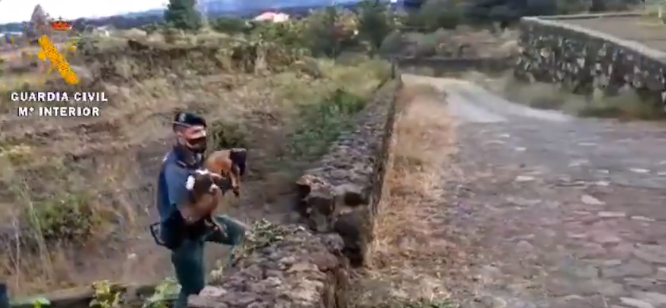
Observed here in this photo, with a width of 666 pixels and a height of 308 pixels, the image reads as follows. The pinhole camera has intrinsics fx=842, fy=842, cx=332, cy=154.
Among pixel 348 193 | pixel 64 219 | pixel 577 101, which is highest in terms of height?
pixel 348 193

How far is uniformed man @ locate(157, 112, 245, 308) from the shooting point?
2344 mm

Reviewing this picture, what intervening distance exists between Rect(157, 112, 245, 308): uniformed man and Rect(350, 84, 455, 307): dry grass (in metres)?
1.16

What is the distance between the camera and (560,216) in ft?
16.4

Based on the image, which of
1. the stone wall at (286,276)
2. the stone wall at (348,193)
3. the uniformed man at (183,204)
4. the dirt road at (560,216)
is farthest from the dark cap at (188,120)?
the dirt road at (560,216)

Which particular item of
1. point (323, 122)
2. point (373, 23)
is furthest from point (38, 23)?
point (373, 23)

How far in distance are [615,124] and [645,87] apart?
106cm

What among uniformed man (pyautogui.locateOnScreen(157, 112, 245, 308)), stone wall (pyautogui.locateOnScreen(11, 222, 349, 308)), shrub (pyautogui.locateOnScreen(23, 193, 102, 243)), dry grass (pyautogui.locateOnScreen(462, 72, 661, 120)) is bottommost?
dry grass (pyautogui.locateOnScreen(462, 72, 661, 120))

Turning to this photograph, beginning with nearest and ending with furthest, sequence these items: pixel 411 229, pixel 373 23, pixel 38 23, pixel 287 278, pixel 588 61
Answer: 1. pixel 287 278
2. pixel 411 229
3. pixel 38 23
4. pixel 588 61
5. pixel 373 23

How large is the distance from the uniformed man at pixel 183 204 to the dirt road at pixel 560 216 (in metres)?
1.47

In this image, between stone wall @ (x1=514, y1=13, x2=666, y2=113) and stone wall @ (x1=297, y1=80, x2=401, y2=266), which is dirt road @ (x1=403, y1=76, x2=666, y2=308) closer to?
stone wall @ (x1=297, y1=80, x2=401, y2=266)

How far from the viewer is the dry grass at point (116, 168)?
16.3 ft

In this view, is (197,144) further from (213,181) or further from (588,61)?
(588,61)

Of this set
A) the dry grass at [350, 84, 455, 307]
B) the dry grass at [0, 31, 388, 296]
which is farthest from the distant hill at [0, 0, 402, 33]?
the dry grass at [350, 84, 455, 307]

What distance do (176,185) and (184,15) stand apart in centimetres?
1075
